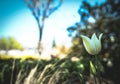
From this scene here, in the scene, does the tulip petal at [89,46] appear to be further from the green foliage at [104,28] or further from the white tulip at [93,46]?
the green foliage at [104,28]

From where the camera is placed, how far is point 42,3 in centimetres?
1591

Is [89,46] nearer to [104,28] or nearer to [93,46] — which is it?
[93,46]

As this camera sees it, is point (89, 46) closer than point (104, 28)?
Yes

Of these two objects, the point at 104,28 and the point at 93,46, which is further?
the point at 104,28

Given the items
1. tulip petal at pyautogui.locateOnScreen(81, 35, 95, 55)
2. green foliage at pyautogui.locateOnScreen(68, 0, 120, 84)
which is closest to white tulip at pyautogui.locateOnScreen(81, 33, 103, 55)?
tulip petal at pyautogui.locateOnScreen(81, 35, 95, 55)

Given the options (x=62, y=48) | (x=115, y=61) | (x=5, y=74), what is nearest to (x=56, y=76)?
(x=5, y=74)

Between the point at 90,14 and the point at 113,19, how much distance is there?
0.77 m

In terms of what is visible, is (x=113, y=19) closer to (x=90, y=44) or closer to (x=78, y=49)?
(x=78, y=49)

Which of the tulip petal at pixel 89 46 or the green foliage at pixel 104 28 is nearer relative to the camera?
the tulip petal at pixel 89 46

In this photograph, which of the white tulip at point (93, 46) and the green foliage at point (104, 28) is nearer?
the white tulip at point (93, 46)

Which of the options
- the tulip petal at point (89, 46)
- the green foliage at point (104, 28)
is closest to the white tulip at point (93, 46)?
the tulip petal at point (89, 46)

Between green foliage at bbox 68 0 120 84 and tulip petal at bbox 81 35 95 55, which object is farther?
green foliage at bbox 68 0 120 84

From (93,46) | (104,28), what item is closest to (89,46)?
(93,46)

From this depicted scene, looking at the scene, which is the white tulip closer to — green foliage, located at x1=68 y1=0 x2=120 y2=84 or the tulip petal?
the tulip petal
